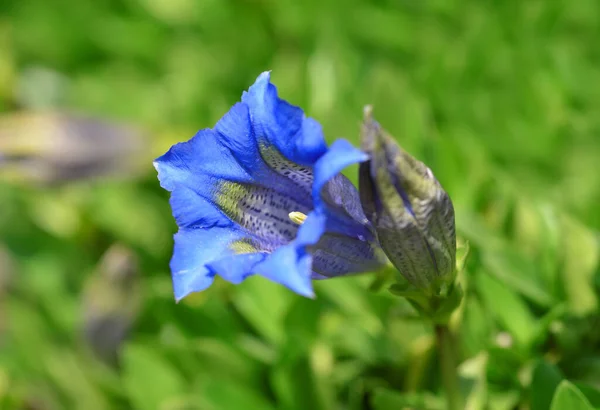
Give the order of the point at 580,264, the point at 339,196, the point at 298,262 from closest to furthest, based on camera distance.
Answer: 1. the point at 298,262
2. the point at 339,196
3. the point at 580,264

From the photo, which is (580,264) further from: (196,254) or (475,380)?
(196,254)

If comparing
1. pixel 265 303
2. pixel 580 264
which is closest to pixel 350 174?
pixel 265 303

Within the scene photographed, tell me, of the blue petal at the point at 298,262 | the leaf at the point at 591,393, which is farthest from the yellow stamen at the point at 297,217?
the leaf at the point at 591,393

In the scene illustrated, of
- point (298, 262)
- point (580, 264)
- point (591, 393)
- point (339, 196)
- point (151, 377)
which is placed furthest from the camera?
point (151, 377)

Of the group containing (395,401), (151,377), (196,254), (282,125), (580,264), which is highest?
(282,125)

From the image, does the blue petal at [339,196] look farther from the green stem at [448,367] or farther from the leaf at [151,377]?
the leaf at [151,377]
